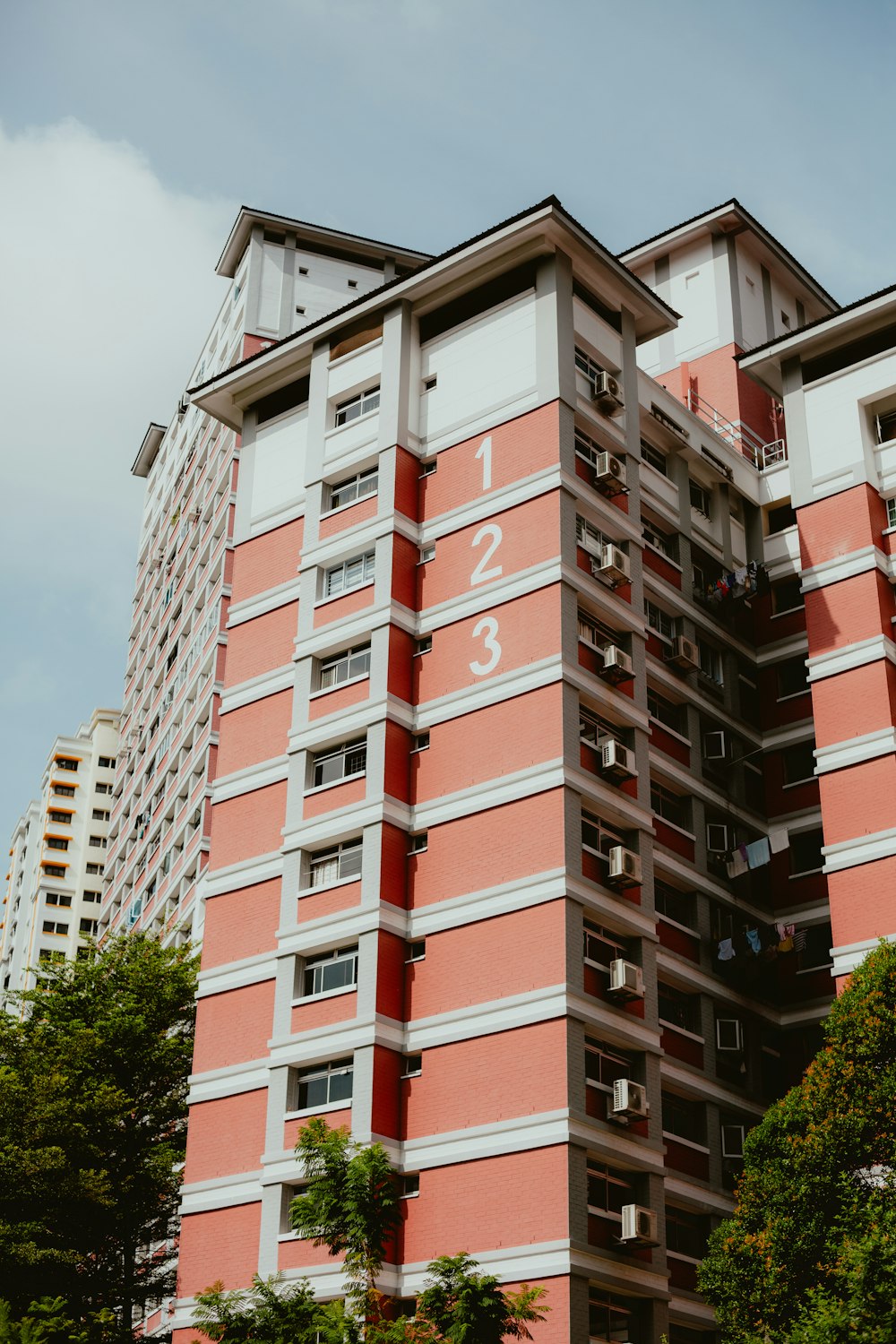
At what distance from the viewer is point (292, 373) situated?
171 feet

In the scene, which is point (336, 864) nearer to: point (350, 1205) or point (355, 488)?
point (350, 1205)

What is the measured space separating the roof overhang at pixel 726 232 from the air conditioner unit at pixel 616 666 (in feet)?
88.2

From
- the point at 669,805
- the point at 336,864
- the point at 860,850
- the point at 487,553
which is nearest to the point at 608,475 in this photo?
the point at 487,553

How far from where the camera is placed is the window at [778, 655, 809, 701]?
50.8 metres

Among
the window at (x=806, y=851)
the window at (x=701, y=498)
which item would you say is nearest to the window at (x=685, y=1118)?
the window at (x=806, y=851)

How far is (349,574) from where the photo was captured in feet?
154

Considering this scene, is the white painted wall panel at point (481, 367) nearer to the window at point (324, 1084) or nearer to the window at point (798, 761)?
the window at point (798, 761)

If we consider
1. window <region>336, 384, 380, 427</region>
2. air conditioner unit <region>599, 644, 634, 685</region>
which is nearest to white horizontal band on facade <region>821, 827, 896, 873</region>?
air conditioner unit <region>599, 644, 634, 685</region>

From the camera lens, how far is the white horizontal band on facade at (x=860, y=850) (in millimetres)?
40438

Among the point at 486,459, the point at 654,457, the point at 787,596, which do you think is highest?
the point at 654,457

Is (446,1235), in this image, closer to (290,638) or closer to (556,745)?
(556,745)

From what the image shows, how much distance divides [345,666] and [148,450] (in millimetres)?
49594

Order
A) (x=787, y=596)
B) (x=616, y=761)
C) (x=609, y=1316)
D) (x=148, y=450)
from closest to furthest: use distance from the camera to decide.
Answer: (x=609, y=1316) → (x=616, y=761) → (x=787, y=596) → (x=148, y=450)

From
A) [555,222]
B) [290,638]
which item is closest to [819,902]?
[290,638]
